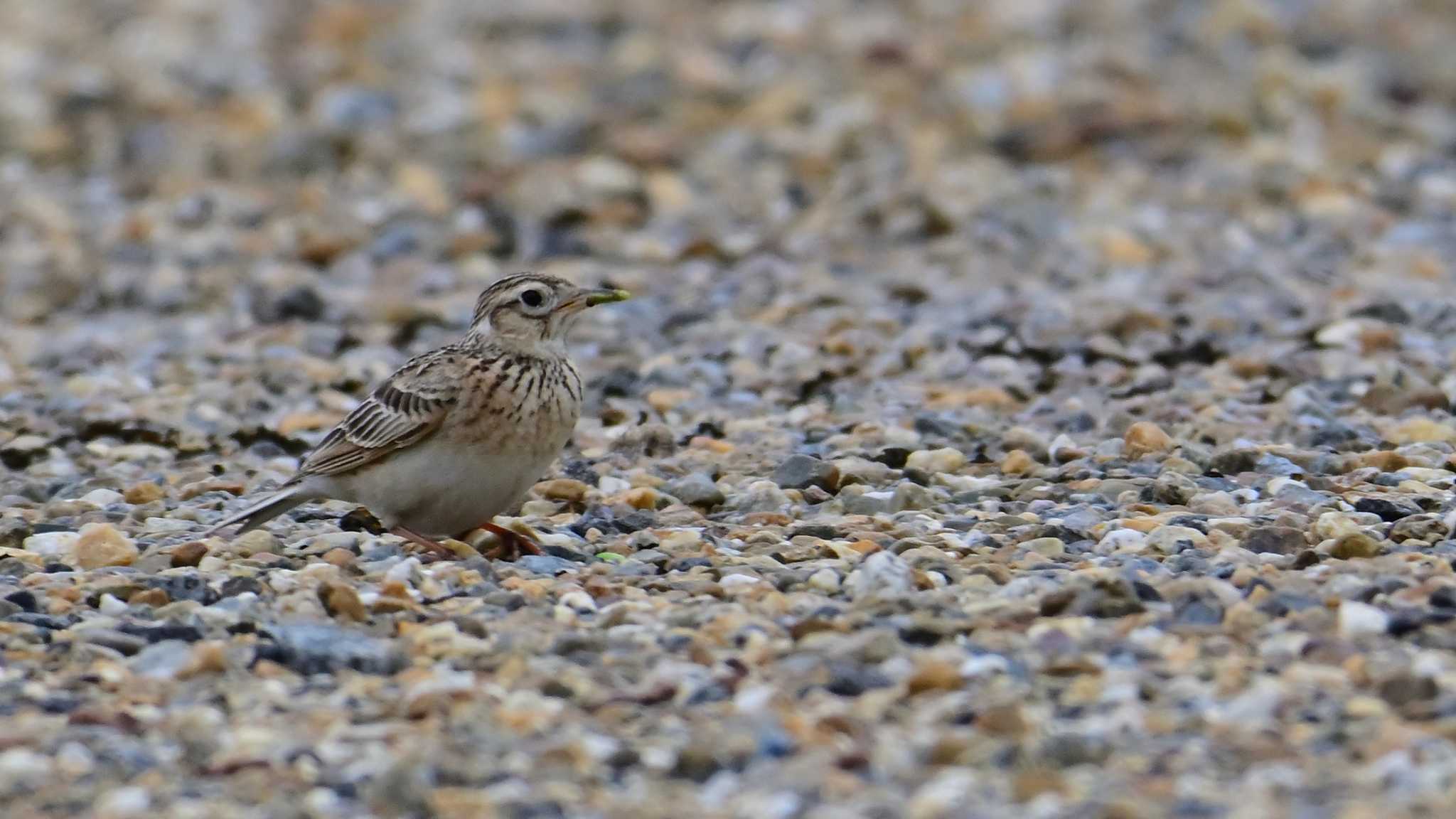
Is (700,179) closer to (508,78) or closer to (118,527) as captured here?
(508,78)

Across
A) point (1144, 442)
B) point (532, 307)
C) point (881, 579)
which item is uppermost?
point (532, 307)

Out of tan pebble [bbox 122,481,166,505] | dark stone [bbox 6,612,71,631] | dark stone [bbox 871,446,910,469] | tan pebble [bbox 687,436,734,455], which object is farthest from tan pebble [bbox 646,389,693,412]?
dark stone [bbox 6,612,71,631]

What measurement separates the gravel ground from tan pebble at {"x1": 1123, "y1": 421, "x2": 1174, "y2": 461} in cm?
4

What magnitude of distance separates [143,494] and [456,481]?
5.33 ft

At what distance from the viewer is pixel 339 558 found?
7668 mm

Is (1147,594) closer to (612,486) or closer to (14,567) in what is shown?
(612,486)

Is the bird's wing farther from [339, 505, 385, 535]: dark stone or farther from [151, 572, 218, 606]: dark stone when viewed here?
[151, 572, 218, 606]: dark stone

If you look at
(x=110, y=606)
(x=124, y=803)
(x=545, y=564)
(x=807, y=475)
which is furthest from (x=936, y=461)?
(x=124, y=803)

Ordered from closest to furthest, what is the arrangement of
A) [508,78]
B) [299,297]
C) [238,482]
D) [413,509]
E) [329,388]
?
[413,509]
[238,482]
[329,388]
[299,297]
[508,78]

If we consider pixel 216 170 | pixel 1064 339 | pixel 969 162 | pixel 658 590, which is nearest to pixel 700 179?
pixel 969 162

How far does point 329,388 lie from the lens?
1138 cm

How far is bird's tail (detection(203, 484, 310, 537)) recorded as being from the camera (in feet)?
27.1

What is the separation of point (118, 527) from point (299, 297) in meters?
4.43

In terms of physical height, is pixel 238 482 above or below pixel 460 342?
below
